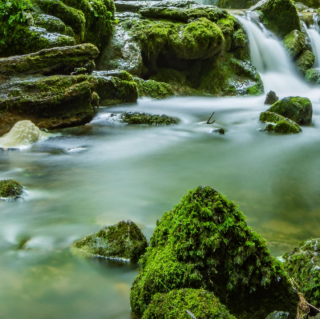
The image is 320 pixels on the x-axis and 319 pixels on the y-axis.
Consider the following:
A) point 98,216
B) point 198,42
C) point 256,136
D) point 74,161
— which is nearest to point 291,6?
point 198,42

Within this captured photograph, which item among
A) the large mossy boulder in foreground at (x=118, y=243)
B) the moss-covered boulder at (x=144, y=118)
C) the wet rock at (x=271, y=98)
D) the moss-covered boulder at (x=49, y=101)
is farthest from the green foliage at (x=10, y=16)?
the wet rock at (x=271, y=98)

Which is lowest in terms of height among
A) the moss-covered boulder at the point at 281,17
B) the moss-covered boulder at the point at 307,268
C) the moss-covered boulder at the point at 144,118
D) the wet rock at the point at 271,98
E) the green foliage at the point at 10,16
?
the moss-covered boulder at the point at 144,118

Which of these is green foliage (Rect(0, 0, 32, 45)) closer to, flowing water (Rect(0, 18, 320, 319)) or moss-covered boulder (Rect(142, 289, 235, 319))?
flowing water (Rect(0, 18, 320, 319))

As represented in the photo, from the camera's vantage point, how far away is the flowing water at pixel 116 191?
8.13 ft

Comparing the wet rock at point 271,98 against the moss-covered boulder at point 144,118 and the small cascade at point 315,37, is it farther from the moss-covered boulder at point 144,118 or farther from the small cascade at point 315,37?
the small cascade at point 315,37

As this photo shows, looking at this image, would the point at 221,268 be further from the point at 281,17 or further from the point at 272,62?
the point at 281,17

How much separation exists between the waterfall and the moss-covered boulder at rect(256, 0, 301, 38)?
60 centimetres

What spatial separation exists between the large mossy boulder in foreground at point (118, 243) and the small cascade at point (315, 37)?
1804 centimetres

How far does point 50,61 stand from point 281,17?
1451 centimetres

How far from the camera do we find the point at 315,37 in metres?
18.9

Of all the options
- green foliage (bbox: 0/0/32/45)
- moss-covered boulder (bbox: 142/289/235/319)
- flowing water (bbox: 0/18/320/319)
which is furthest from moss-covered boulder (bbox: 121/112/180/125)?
moss-covered boulder (bbox: 142/289/235/319)

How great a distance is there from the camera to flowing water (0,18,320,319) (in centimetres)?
248

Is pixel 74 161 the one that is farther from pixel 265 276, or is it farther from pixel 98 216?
pixel 265 276

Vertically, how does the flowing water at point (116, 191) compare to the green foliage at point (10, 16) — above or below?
below
